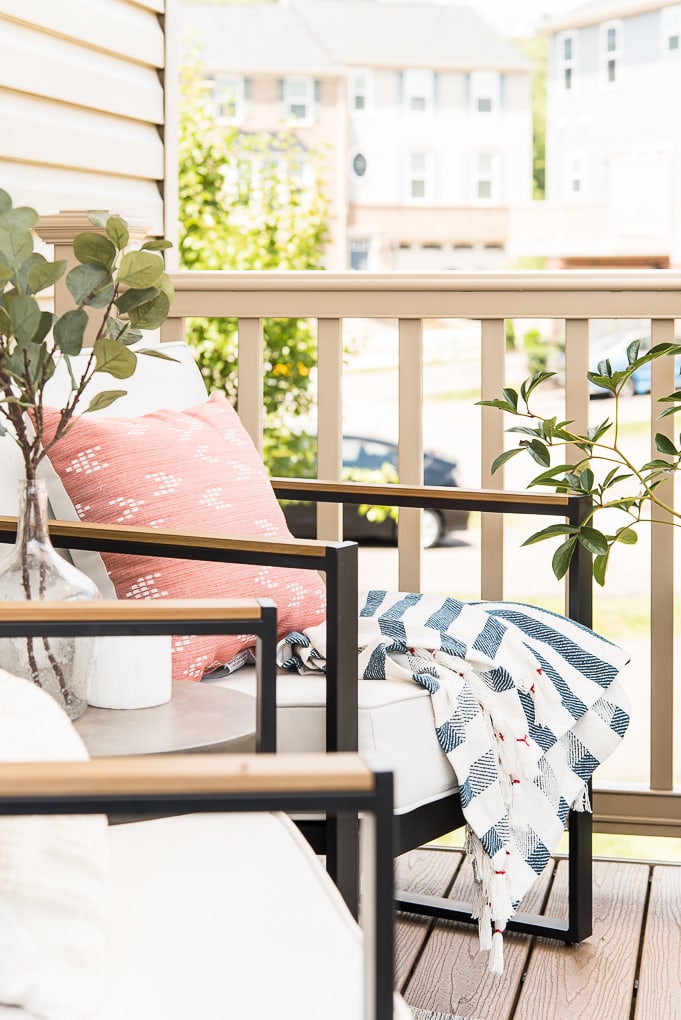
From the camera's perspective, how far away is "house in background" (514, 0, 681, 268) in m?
21.1

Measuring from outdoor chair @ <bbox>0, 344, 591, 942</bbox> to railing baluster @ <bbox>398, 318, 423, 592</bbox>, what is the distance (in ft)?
1.34

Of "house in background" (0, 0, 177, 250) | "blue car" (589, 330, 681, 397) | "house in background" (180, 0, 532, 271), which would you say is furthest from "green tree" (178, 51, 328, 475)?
"house in background" (180, 0, 532, 271)

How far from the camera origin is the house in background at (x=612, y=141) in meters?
21.1

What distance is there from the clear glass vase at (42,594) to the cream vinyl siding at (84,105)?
1.33 meters

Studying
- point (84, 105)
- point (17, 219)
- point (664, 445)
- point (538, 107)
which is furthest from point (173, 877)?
point (538, 107)

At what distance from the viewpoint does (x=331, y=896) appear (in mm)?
1118

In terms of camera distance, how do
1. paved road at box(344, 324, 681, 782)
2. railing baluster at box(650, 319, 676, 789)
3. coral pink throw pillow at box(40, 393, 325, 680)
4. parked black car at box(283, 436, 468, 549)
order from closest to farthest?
coral pink throw pillow at box(40, 393, 325, 680) < railing baluster at box(650, 319, 676, 789) < paved road at box(344, 324, 681, 782) < parked black car at box(283, 436, 468, 549)

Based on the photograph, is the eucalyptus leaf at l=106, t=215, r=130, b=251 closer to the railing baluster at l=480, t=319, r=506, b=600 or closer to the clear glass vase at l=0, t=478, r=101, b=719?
the clear glass vase at l=0, t=478, r=101, b=719

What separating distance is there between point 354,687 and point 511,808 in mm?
369

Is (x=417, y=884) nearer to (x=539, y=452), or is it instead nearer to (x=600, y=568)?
(x=600, y=568)

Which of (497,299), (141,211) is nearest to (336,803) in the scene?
(497,299)

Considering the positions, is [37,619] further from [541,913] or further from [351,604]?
[541,913]

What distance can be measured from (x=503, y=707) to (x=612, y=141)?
2252cm

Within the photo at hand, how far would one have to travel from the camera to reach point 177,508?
1781 millimetres
